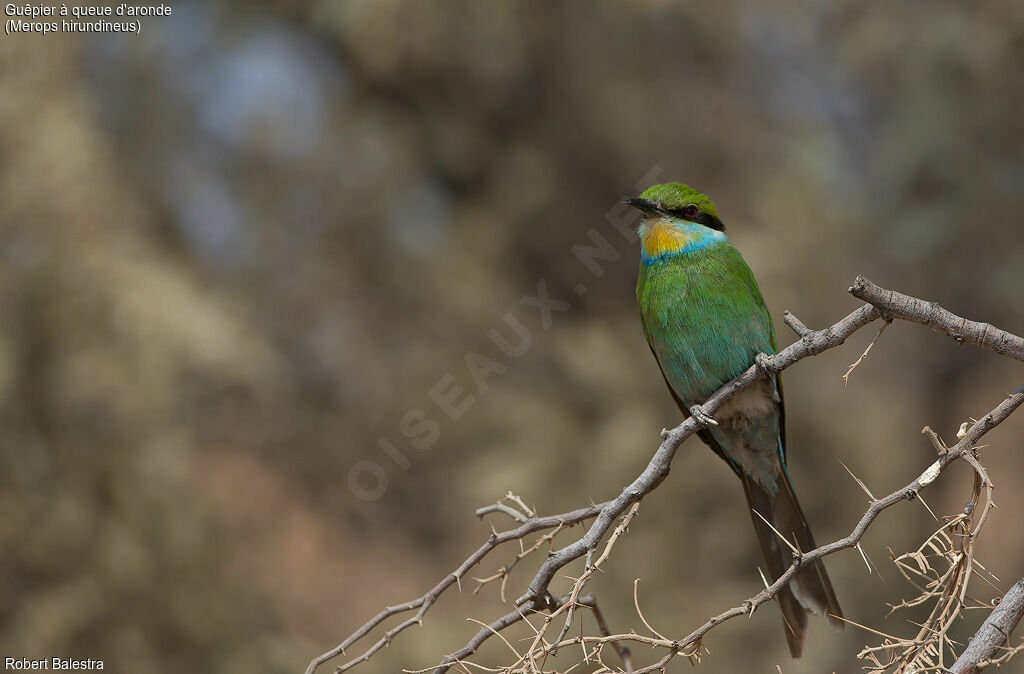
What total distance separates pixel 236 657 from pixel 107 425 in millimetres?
1350

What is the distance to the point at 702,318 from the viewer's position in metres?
2.19

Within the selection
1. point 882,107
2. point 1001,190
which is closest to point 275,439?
point 882,107

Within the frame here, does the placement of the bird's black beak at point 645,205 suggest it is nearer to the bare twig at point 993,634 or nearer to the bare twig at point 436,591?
the bare twig at point 436,591

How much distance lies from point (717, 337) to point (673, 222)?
1.17 ft

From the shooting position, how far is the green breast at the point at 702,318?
2.15 metres

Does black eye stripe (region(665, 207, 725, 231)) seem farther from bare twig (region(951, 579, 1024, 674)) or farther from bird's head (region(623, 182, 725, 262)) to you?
bare twig (region(951, 579, 1024, 674))

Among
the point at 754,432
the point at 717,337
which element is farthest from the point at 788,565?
the point at 717,337

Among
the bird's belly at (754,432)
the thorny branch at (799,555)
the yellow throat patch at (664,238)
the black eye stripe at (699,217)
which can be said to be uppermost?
the black eye stripe at (699,217)

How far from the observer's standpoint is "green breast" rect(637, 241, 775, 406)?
7.06 ft

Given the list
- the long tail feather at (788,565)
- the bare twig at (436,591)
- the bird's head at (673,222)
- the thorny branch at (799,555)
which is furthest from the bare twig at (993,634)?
the bird's head at (673,222)

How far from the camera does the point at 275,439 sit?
5355 millimetres

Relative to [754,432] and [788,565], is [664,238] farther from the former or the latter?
[788,565]

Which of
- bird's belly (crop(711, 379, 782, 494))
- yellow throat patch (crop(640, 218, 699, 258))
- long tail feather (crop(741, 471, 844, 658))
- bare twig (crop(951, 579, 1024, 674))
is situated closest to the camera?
bare twig (crop(951, 579, 1024, 674))

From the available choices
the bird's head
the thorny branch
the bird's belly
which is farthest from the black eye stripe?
the thorny branch
